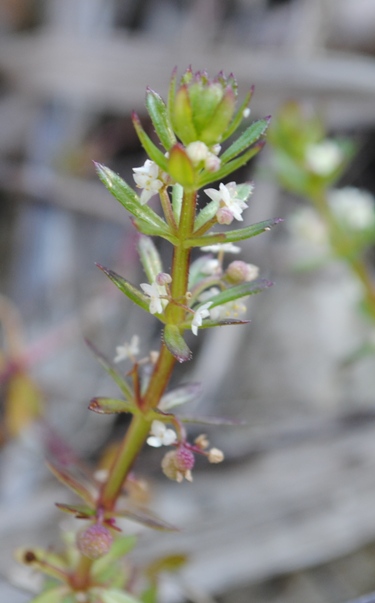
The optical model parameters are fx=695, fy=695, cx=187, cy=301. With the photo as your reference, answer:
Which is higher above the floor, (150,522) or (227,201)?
(227,201)

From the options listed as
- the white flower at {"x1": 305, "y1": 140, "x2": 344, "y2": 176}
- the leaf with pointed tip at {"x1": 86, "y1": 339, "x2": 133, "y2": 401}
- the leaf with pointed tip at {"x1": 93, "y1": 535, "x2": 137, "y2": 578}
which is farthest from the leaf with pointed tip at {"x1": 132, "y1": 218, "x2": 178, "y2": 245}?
the white flower at {"x1": 305, "y1": 140, "x2": 344, "y2": 176}

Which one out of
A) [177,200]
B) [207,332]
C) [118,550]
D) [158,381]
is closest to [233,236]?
[177,200]

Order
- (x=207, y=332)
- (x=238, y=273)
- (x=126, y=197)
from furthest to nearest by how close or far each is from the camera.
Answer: (x=207, y=332) < (x=238, y=273) < (x=126, y=197)

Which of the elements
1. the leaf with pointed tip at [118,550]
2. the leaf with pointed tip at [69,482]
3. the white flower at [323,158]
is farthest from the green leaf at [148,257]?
the white flower at [323,158]

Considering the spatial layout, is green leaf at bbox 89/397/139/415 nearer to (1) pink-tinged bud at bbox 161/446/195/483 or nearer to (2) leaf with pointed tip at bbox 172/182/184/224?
(1) pink-tinged bud at bbox 161/446/195/483

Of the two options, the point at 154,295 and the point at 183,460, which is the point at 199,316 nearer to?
the point at 154,295

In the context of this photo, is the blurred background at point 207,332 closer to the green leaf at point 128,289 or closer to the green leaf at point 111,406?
the green leaf at point 111,406

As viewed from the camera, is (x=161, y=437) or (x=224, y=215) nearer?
(x=224, y=215)
